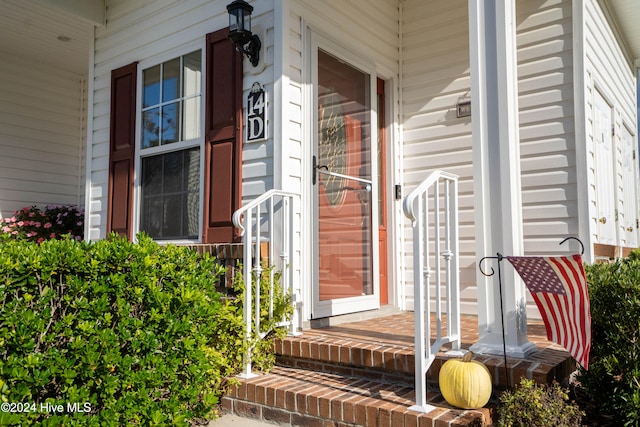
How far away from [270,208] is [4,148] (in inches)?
158

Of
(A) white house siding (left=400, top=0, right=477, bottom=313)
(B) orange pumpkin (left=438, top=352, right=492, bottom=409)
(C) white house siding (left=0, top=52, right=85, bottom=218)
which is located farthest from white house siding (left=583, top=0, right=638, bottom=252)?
(C) white house siding (left=0, top=52, right=85, bottom=218)

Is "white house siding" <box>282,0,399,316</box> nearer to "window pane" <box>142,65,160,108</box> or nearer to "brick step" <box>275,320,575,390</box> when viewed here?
"brick step" <box>275,320,575,390</box>

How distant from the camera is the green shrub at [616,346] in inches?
88.1

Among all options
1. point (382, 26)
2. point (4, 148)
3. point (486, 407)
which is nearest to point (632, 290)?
point (486, 407)

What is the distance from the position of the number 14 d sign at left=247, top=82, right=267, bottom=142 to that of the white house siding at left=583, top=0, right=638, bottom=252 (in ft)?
7.33

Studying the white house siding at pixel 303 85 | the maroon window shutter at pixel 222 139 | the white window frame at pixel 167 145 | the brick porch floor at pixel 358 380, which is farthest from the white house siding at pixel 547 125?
the white window frame at pixel 167 145

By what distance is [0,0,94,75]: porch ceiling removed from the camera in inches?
192

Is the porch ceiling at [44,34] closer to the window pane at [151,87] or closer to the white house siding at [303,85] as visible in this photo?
the window pane at [151,87]

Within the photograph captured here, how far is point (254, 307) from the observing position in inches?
127

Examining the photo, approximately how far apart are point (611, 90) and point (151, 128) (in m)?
4.02

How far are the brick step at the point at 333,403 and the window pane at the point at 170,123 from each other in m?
2.14

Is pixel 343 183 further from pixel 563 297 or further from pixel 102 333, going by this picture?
pixel 102 333

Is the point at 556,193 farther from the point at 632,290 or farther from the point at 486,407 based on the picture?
the point at 486,407

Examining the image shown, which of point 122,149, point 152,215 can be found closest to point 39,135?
point 122,149
